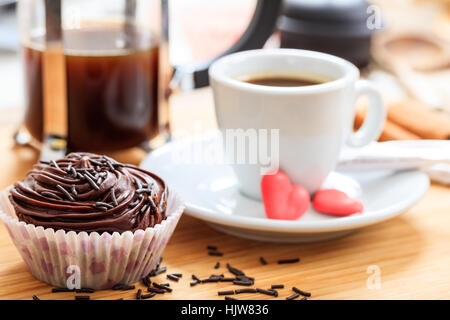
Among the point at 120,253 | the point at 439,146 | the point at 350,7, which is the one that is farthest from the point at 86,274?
the point at 350,7

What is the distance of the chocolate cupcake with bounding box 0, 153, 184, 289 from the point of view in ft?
2.96

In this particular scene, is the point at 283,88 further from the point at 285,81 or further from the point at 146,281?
the point at 146,281

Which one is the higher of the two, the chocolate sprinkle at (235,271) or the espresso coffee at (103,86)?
the espresso coffee at (103,86)

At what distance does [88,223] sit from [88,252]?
0.13 ft

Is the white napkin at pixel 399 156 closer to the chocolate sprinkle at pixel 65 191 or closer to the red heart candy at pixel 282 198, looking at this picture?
the red heart candy at pixel 282 198

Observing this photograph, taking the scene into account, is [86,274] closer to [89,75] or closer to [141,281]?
[141,281]

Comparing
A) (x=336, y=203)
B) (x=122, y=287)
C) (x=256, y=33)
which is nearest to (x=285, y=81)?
(x=336, y=203)

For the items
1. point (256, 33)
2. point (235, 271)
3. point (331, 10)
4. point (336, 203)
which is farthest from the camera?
point (331, 10)

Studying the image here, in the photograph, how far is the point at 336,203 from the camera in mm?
1100

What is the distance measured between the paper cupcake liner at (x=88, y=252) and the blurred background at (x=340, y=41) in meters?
0.69

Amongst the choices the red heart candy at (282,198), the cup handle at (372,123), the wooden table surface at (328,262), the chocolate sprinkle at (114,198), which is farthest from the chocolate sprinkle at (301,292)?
the cup handle at (372,123)

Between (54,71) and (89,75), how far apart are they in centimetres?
6

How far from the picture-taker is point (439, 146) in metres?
1.22

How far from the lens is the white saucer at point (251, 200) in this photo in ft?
3.31
